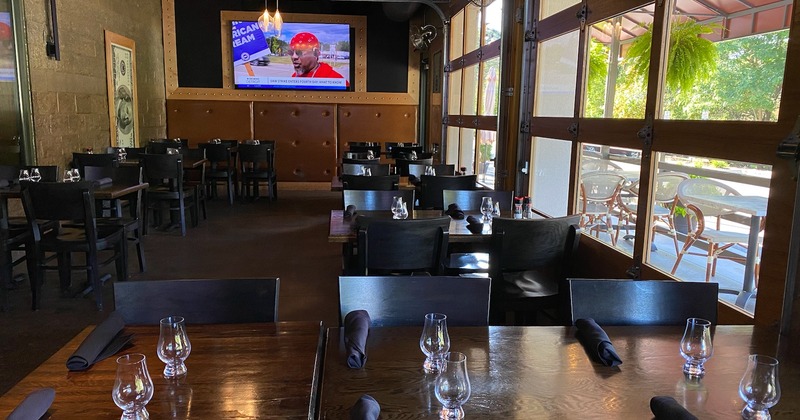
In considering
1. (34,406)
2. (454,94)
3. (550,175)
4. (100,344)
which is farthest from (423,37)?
(34,406)

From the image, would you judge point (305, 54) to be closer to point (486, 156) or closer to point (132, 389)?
point (486, 156)

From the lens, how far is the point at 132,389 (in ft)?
3.99

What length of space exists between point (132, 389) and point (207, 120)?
31.8 feet

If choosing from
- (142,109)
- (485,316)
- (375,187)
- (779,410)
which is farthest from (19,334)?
(142,109)

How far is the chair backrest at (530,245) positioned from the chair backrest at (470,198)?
3.84 ft

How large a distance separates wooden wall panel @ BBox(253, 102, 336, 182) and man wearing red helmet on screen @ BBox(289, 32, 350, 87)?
0.62 metres

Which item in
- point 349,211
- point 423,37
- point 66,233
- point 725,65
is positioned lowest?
point 66,233

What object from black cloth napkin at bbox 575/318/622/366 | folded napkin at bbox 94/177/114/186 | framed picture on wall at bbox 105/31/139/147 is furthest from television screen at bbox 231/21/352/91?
black cloth napkin at bbox 575/318/622/366

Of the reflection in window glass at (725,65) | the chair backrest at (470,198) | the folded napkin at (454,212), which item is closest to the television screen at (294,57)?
the chair backrest at (470,198)

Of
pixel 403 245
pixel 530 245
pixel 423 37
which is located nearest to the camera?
pixel 530 245

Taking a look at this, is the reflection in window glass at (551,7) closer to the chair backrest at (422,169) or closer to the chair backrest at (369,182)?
the chair backrest at (369,182)

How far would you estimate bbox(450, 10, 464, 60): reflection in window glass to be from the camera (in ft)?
25.4

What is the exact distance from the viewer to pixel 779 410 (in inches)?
52.0

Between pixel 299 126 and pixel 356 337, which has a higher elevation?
pixel 299 126
